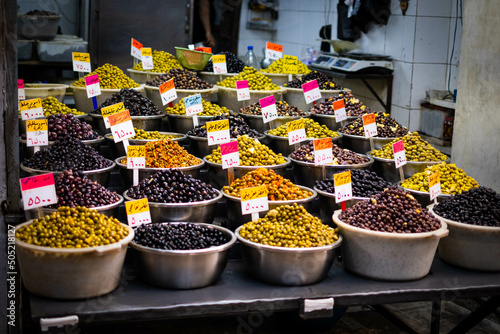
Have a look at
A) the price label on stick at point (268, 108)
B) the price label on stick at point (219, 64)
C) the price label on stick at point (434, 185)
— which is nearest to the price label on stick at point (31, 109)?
the price label on stick at point (268, 108)

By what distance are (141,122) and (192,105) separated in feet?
1.14

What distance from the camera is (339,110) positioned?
169 inches

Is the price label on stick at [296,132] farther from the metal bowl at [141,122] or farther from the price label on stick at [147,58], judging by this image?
the price label on stick at [147,58]

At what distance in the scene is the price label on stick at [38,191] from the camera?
252cm

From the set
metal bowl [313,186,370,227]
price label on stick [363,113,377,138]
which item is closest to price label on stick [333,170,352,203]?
metal bowl [313,186,370,227]

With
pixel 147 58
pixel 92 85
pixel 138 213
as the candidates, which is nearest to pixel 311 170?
pixel 138 213

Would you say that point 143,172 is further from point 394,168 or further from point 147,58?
point 147,58

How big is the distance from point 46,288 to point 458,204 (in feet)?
6.27

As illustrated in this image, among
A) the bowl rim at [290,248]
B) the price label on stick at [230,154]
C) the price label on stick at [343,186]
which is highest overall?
the price label on stick at [230,154]

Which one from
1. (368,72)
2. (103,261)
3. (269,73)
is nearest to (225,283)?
(103,261)

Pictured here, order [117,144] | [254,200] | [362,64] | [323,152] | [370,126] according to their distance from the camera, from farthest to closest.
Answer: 1. [362,64]
2. [370,126]
3. [117,144]
4. [323,152]
5. [254,200]

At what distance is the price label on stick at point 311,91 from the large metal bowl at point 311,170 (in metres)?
1.07

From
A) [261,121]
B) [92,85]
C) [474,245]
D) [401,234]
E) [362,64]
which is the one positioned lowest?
[474,245]

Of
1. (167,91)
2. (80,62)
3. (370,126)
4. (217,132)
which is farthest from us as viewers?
(80,62)
